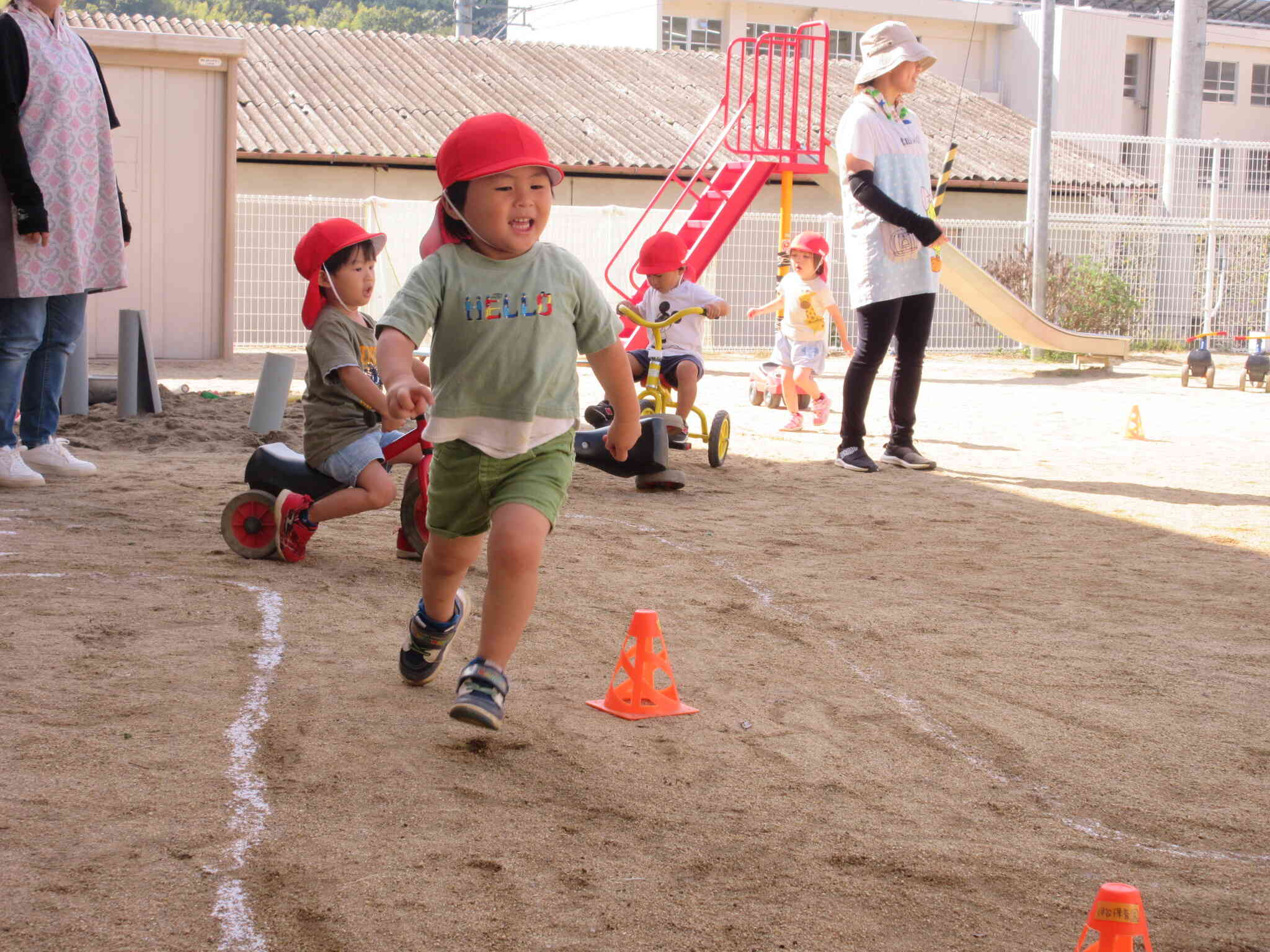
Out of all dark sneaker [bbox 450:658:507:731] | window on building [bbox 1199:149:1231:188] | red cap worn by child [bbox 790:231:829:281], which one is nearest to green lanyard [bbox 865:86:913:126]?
red cap worn by child [bbox 790:231:829:281]

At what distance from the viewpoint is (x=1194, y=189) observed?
22453mm

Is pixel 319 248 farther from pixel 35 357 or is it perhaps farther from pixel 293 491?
pixel 35 357

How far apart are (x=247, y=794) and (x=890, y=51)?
626 cm

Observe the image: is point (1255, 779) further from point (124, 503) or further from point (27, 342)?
point (27, 342)

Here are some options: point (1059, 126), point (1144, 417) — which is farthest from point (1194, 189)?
point (1059, 126)

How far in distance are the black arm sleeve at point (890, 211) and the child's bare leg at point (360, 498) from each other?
12.2ft

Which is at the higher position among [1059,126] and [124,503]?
[1059,126]

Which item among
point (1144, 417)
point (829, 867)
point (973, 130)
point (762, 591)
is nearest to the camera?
point (829, 867)

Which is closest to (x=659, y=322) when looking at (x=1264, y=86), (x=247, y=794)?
(x=247, y=794)

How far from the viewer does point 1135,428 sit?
1048cm

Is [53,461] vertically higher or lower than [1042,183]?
lower

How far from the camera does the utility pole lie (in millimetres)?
46844

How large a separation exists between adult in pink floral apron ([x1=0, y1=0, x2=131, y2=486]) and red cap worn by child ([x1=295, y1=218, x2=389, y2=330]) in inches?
65.4

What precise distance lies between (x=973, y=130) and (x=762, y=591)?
27277 mm
